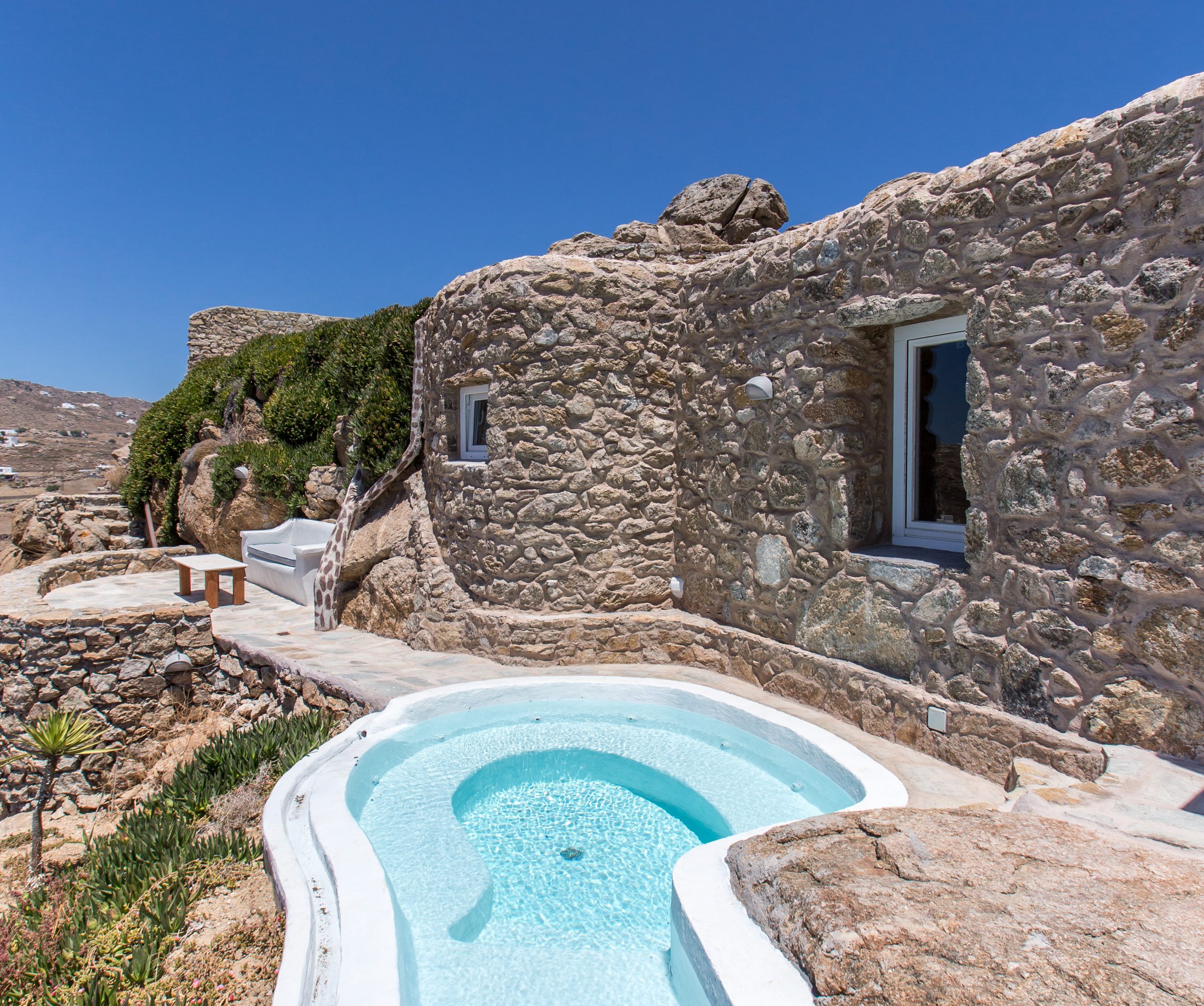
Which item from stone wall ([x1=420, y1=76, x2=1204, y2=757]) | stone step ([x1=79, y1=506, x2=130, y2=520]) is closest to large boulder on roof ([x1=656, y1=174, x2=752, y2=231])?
stone wall ([x1=420, y1=76, x2=1204, y2=757])

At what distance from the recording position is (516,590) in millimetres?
6699

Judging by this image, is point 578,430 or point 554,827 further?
A: point 578,430

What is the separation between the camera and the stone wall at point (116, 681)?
7.15 m

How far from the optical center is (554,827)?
4086 mm

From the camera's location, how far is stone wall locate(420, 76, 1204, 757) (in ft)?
11.2

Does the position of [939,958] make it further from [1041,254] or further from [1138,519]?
[1041,254]

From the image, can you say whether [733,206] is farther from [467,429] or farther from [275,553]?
[275,553]

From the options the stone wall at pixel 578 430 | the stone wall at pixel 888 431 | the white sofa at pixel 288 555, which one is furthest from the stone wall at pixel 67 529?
the stone wall at pixel 578 430

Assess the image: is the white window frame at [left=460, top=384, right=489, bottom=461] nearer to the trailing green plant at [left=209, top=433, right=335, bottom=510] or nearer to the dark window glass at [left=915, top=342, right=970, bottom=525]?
the dark window glass at [left=915, top=342, right=970, bottom=525]

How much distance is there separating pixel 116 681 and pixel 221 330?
15025mm

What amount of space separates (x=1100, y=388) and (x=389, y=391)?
8.22 m

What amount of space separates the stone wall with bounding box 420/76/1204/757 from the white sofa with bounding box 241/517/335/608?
9.52ft

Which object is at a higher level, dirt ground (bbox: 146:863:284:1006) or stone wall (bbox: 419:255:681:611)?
stone wall (bbox: 419:255:681:611)

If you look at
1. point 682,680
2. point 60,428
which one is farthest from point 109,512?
point 60,428
